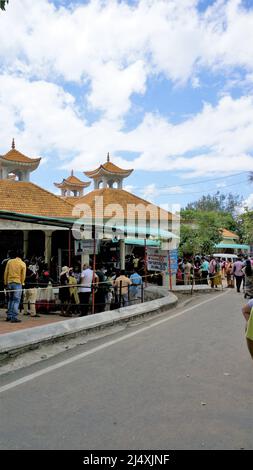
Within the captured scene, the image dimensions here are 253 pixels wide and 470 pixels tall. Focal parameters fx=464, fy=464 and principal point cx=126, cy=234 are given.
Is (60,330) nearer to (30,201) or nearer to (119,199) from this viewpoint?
(30,201)

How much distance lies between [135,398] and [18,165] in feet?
85.0

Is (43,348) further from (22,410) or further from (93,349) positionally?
(22,410)

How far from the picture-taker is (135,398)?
16.6 ft

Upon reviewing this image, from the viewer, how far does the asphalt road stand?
3.97m

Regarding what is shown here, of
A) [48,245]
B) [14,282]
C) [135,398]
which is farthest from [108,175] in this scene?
[135,398]

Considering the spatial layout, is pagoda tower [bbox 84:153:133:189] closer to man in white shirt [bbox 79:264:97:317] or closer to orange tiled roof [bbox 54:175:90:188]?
orange tiled roof [bbox 54:175:90:188]

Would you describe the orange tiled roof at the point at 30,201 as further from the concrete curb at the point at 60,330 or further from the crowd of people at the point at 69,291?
the concrete curb at the point at 60,330

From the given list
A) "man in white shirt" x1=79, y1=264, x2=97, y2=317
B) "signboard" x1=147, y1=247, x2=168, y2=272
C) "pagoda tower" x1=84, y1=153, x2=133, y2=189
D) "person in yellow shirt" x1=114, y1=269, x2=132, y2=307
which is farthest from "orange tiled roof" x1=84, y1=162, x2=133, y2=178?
"man in white shirt" x1=79, y1=264, x2=97, y2=317

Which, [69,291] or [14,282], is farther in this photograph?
[69,291]

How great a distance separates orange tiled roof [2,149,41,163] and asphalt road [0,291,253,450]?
22.6 meters

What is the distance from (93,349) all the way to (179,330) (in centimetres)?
256

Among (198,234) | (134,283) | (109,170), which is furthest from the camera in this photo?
(109,170)
